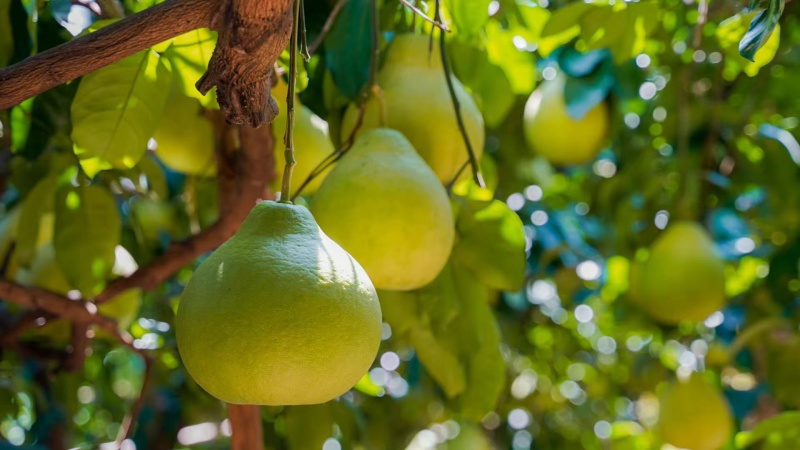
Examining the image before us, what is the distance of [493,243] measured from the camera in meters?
1.15

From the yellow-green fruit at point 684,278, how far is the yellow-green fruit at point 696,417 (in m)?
0.29

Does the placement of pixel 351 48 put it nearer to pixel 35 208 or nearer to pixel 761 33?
pixel 761 33

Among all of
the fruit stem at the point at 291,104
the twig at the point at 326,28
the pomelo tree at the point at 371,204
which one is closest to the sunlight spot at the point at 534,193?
the pomelo tree at the point at 371,204

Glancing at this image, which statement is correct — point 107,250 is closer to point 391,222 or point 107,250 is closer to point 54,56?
point 391,222

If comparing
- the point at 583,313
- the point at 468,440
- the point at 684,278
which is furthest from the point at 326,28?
the point at 583,313

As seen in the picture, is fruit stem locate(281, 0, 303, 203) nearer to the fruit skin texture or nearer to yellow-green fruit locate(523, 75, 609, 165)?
the fruit skin texture

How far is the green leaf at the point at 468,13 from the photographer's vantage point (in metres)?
1.22

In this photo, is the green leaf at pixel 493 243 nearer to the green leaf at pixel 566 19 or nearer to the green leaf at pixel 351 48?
the green leaf at pixel 351 48

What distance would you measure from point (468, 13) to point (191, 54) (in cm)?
43

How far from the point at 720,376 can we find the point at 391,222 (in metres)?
2.36

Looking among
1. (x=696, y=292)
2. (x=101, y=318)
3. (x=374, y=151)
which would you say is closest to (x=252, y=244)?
(x=374, y=151)

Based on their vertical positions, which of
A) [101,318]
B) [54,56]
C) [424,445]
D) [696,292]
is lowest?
[424,445]

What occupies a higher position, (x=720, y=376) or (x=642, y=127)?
(x=642, y=127)

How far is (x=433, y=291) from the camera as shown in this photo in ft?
3.93
